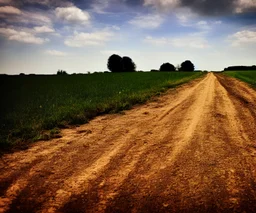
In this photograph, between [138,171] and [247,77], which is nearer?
[138,171]

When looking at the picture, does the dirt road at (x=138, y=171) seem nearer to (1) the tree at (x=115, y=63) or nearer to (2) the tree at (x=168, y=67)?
(1) the tree at (x=115, y=63)

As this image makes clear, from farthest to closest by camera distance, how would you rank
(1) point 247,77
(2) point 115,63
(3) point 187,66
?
(3) point 187,66 → (2) point 115,63 → (1) point 247,77

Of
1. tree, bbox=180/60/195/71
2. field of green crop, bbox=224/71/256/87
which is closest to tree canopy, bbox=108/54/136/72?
tree, bbox=180/60/195/71

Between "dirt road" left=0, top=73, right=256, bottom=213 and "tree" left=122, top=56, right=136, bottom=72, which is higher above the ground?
"tree" left=122, top=56, right=136, bottom=72

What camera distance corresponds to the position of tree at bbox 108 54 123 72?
330 ft

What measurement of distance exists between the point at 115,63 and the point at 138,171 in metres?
98.9

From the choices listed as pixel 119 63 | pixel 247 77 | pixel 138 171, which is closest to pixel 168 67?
pixel 119 63

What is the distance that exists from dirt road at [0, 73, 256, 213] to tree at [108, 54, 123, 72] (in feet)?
316

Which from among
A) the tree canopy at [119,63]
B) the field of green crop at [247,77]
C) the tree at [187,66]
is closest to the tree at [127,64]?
the tree canopy at [119,63]

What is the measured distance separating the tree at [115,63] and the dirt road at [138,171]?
96.3m

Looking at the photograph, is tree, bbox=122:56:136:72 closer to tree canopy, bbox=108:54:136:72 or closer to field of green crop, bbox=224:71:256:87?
tree canopy, bbox=108:54:136:72

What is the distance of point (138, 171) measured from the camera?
3764 mm

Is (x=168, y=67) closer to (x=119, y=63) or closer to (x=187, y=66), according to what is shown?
(x=187, y=66)

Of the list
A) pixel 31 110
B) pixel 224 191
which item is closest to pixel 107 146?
pixel 224 191
